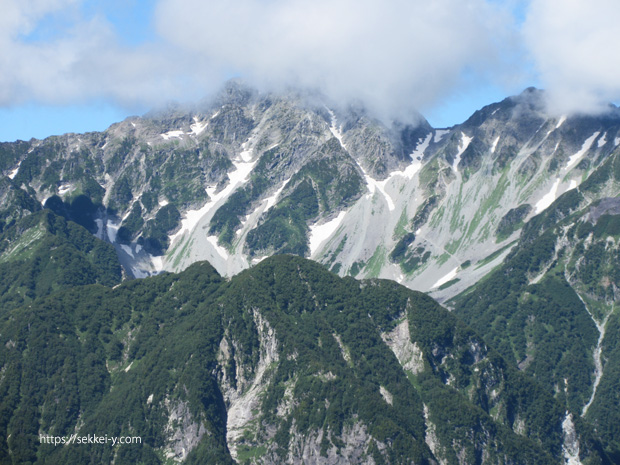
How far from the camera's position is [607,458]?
190500 millimetres

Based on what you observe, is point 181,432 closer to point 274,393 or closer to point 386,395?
point 274,393

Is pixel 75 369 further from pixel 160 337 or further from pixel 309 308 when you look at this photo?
pixel 309 308

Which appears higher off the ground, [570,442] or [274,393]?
[274,393]

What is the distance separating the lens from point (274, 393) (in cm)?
17625

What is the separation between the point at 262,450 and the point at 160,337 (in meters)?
42.0

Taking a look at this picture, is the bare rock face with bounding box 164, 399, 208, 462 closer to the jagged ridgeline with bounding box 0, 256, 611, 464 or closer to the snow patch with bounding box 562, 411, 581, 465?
the jagged ridgeline with bounding box 0, 256, 611, 464

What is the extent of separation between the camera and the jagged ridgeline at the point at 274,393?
6540 inches

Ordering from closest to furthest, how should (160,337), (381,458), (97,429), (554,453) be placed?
(381,458) < (97,429) < (554,453) < (160,337)

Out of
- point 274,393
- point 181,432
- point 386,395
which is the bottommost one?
point 386,395

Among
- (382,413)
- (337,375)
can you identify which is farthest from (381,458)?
(337,375)

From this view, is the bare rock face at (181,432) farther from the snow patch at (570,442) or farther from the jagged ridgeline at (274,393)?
the snow patch at (570,442)

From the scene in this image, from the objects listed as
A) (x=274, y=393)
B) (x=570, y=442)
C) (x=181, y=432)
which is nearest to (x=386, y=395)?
(x=274, y=393)

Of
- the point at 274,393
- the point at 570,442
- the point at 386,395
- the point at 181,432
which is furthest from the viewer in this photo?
the point at 570,442

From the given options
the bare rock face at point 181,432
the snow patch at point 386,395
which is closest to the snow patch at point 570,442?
the snow patch at point 386,395
